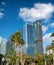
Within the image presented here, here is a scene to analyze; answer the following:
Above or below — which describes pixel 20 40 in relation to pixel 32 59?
above

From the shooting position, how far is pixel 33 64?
53.2 metres

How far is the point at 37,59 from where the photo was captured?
53875mm

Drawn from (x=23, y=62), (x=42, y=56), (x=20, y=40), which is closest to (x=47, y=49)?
(x=42, y=56)

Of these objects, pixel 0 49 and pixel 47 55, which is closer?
pixel 0 49

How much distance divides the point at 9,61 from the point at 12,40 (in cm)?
533

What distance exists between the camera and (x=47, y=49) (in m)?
54.0

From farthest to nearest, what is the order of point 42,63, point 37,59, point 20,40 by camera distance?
point 37,59 → point 42,63 → point 20,40

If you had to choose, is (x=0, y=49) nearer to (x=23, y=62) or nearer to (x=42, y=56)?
(x=23, y=62)

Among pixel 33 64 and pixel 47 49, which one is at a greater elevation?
pixel 47 49

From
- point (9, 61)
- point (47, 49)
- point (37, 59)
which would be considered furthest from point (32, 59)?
point (9, 61)

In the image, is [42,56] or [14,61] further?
[42,56]

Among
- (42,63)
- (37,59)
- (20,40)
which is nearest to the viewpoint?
(20,40)

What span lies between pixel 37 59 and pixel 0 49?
12099 mm

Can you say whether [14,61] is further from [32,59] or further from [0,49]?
[32,59]
